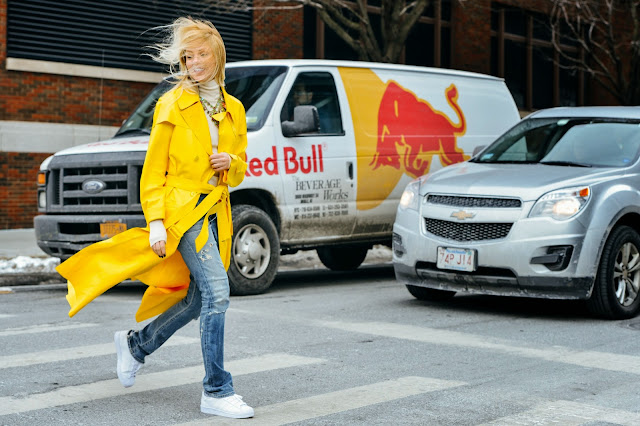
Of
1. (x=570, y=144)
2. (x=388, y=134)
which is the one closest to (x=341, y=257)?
(x=388, y=134)

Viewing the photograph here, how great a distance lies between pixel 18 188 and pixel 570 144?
35.2ft

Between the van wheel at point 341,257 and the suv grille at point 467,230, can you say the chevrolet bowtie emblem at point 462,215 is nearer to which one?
the suv grille at point 467,230

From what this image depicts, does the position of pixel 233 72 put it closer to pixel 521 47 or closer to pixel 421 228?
pixel 421 228

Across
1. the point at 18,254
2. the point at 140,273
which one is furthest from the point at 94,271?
the point at 18,254

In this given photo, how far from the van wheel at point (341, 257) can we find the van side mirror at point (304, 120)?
300 cm

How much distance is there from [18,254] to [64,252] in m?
3.47

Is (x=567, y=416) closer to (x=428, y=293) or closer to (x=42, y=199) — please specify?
(x=428, y=293)

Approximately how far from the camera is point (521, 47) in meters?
27.6

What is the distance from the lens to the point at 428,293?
9.16m

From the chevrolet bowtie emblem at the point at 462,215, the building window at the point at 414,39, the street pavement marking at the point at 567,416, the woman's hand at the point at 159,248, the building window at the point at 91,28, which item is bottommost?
the street pavement marking at the point at 567,416

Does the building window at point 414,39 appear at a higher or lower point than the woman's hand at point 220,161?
higher

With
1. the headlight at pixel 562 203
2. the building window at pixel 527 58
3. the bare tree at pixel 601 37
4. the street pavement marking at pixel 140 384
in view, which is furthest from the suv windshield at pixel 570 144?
the building window at pixel 527 58

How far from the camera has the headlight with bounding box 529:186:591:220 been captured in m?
7.89

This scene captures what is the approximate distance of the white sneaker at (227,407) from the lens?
4.83m
